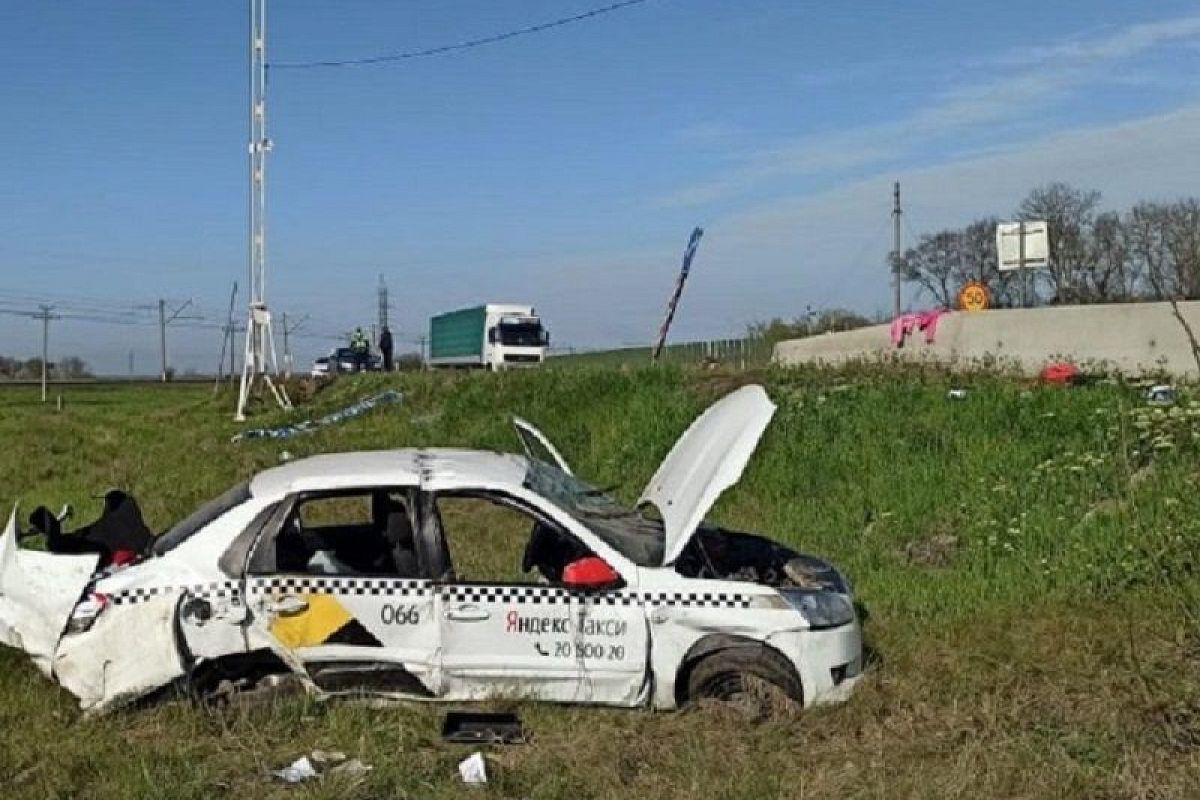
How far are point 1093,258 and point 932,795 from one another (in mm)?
38851

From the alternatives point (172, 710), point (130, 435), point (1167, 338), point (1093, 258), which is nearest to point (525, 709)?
point (172, 710)

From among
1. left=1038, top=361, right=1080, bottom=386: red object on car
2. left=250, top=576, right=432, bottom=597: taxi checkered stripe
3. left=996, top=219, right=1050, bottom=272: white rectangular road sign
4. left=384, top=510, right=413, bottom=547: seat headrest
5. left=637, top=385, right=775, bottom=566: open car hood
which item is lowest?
left=250, top=576, right=432, bottom=597: taxi checkered stripe

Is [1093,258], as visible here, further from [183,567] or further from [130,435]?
[183,567]

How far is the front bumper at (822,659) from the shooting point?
21.1ft

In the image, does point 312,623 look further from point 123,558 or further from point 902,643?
point 902,643

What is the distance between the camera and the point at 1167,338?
17344mm

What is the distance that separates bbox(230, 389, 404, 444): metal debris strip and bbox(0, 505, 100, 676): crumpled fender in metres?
16.0

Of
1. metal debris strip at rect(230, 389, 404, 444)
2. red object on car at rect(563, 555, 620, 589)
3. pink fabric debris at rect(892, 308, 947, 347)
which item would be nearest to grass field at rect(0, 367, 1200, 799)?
red object on car at rect(563, 555, 620, 589)

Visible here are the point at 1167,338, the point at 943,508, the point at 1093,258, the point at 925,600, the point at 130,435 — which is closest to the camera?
the point at 925,600

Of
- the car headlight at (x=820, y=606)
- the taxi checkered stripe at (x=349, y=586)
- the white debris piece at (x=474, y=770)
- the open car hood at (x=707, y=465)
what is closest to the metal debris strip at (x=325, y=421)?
the open car hood at (x=707, y=465)

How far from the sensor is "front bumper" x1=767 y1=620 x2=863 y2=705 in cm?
644

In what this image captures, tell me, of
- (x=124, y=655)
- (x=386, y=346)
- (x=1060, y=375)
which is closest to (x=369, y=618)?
(x=124, y=655)

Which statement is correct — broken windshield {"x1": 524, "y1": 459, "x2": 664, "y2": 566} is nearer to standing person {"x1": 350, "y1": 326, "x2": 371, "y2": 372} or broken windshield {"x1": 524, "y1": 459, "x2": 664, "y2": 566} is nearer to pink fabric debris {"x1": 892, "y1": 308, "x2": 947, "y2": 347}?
pink fabric debris {"x1": 892, "y1": 308, "x2": 947, "y2": 347}

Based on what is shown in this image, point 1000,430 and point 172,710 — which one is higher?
point 1000,430
